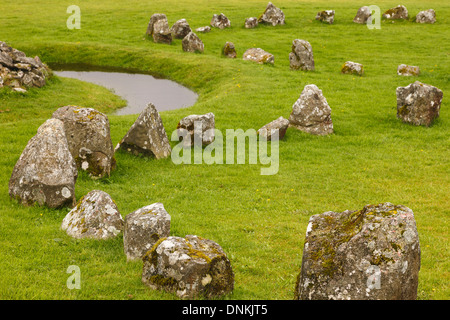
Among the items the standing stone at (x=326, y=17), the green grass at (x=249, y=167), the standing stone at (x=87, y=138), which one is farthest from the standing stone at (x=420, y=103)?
the standing stone at (x=326, y=17)

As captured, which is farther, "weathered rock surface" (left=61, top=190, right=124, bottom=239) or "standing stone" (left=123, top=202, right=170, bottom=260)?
"weathered rock surface" (left=61, top=190, right=124, bottom=239)

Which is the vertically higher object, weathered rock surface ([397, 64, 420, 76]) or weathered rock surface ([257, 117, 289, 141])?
weathered rock surface ([397, 64, 420, 76])

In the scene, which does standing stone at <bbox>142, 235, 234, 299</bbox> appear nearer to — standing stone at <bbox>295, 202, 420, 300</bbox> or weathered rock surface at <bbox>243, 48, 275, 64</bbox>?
standing stone at <bbox>295, 202, 420, 300</bbox>

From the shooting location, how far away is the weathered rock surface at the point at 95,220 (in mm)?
12289

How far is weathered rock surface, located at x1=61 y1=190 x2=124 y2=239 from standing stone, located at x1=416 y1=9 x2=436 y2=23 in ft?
169

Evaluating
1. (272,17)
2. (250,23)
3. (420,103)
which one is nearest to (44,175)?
(420,103)

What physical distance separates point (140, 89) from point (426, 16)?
121 feet

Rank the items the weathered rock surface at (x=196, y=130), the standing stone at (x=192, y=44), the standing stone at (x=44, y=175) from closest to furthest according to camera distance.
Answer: the standing stone at (x=44, y=175)
the weathered rock surface at (x=196, y=130)
the standing stone at (x=192, y=44)

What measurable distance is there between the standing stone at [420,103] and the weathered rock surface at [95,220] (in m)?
17.8

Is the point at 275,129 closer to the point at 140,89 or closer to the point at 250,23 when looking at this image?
the point at 140,89

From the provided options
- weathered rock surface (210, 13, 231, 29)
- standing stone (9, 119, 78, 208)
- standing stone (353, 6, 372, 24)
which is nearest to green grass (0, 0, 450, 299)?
standing stone (9, 119, 78, 208)

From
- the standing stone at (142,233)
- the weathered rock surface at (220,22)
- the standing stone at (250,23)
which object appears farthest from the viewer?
the standing stone at (250,23)

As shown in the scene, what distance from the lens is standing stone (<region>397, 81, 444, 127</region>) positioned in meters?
24.4

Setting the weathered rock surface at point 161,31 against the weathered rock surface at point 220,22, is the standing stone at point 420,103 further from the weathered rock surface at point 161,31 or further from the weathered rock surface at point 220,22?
the weathered rock surface at point 220,22
